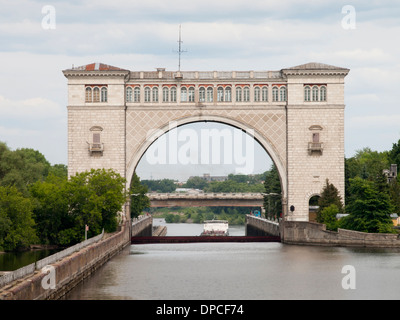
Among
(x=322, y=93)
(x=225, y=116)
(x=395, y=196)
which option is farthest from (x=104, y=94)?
(x=395, y=196)

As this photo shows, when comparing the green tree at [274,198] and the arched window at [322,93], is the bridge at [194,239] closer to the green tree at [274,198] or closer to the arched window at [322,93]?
the green tree at [274,198]

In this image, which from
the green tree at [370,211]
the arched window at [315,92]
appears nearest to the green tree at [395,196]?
the green tree at [370,211]

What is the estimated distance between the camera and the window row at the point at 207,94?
67.4 m

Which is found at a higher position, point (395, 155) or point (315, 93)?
point (315, 93)

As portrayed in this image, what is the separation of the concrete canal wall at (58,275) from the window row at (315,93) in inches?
833

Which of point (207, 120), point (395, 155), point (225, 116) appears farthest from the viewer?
point (395, 155)

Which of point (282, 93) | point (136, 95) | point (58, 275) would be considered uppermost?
point (282, 93)

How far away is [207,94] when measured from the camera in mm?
67500

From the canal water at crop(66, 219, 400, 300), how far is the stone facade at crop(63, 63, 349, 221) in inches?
337

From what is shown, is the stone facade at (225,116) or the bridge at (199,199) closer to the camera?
the stone facade at (225,116)

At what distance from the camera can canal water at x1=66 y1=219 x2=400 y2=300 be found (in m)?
37.0

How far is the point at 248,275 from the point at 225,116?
24.7 m

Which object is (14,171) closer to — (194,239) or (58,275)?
(194,239)
